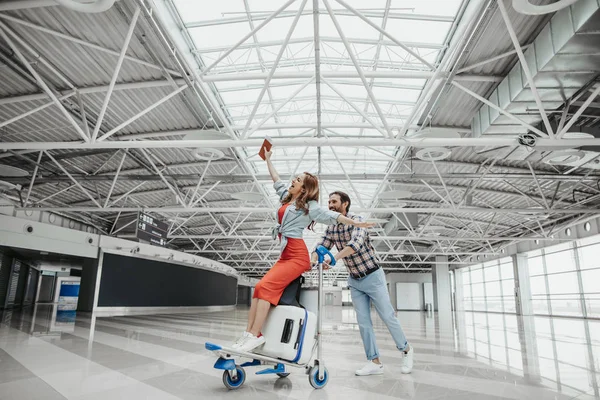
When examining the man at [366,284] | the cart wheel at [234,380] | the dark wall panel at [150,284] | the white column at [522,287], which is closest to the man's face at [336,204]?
the man at [366,284]

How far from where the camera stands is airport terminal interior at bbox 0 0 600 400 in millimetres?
4109

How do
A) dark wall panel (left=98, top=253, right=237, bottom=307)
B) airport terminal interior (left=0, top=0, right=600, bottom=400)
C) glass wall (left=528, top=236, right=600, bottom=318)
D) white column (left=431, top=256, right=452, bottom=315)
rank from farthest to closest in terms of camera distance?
white column (left=431, top=256, right=452, bottom=315) < glass wall (left=528, top=236, right=600, bottom=318) < dark wall panel (left=98, top=253, right=237, bottom=307) < airport terminal interior (left=0, top=0, right=600, bottom=400)

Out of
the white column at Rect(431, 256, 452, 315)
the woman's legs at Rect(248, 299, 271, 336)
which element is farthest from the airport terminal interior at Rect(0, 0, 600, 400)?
the white column at Rect(431, 256, 452, 315)

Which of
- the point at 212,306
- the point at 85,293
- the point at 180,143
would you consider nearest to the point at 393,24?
the point at 180,143

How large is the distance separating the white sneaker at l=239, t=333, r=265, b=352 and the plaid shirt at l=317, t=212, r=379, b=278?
1397 millimetres

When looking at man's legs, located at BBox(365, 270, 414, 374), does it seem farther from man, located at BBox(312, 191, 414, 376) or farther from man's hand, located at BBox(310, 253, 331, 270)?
man's hand, located at BBox(310, 253, 331, 270)

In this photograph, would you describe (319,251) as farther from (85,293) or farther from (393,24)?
(85,293)

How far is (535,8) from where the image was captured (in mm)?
5840

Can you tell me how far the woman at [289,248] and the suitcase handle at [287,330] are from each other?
196 millimetres

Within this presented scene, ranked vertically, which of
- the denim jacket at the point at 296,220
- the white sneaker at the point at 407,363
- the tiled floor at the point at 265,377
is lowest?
the tiled floor at the point at 265,377

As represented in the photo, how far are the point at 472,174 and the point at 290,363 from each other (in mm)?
14786

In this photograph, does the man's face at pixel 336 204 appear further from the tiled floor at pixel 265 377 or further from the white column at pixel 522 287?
the white column at pixel 522 287

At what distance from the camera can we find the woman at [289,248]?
150 inches

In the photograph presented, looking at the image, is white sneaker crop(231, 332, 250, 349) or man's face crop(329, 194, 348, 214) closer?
white sneaker crop(231, 332, 250, 349)
